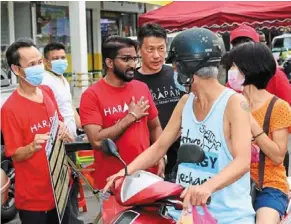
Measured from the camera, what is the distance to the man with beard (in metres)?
3.71

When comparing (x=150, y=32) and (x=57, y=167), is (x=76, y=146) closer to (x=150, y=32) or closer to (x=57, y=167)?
(x=57, y=167)

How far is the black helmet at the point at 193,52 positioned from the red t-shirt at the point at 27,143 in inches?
53.8

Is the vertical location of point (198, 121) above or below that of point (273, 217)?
above

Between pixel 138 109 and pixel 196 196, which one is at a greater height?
pixel 138 109

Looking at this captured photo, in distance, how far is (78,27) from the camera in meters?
16.2

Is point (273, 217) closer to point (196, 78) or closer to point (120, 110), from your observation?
point (196, 78)

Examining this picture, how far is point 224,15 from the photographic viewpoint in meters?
9.23

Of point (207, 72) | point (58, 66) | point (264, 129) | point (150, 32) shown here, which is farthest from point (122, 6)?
point (207, 72)

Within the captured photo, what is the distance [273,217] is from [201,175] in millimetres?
581

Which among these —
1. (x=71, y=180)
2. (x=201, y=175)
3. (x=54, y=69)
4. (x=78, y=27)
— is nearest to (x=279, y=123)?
(x=201, y=175)

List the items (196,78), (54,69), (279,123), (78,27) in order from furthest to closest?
(78,27) < (54,69) < (279,123) < (196,78)

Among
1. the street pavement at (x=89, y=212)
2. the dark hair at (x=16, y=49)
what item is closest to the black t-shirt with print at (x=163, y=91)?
the dark hair at (x=16, y=49)

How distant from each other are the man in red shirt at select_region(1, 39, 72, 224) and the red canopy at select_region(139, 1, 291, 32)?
19.5ft

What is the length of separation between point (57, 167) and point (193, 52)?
1.37 m
